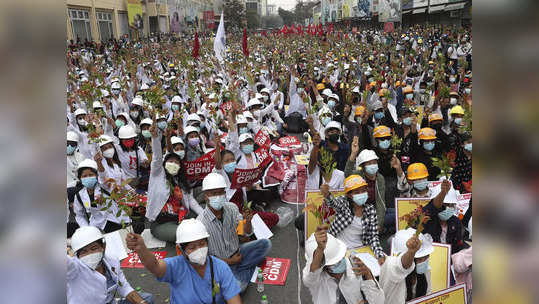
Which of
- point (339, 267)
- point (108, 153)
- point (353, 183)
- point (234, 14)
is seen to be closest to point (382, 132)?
point (353, 183)

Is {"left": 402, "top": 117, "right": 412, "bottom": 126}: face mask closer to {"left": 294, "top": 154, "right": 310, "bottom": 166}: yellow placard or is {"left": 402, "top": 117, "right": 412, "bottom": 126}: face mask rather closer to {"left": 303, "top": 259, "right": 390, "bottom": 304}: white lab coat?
{"left": 294, "top": 154, "right": 310, "bottom": 166}: yellow placard

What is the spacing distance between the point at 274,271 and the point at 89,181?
8.28 feet

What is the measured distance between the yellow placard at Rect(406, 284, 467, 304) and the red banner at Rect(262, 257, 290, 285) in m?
2.11

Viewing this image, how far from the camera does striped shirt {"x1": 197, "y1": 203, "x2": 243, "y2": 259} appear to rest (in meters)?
4.05

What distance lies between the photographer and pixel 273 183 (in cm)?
672

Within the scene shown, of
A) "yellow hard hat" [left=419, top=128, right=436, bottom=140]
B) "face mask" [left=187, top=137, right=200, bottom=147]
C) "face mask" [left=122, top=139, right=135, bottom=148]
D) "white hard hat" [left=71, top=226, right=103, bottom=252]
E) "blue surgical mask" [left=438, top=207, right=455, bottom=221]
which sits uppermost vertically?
"yellow hard hat" [left=419, top=128, right=436, bottom=140]

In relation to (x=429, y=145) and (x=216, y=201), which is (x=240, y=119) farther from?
(x=216, y=201)

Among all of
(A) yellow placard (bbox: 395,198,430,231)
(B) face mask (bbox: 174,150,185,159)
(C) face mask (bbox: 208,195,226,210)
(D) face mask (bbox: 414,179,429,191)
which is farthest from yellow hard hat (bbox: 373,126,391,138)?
(B) face mask (bbox: 174,150,185,159)

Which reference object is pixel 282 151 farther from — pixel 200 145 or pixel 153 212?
pixel 153 212

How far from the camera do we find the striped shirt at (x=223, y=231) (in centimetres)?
405

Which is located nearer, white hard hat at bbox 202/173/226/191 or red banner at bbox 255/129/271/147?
white hard hat at bbox 202/173/226/191

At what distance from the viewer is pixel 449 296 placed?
2.81 meters
